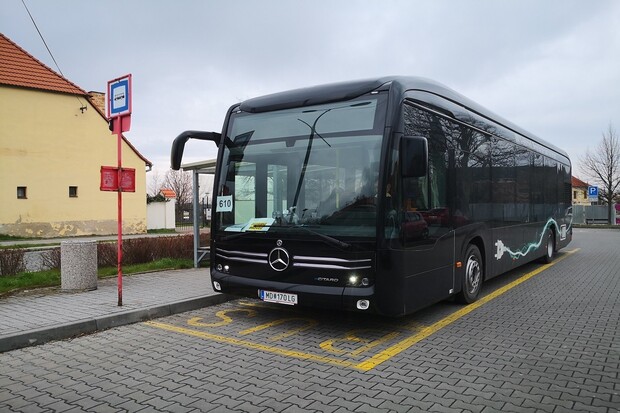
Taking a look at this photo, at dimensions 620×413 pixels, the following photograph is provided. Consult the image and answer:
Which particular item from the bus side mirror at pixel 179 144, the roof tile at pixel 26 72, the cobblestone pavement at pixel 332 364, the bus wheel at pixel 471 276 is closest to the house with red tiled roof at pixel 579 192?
the roof tile at pixel 26 72

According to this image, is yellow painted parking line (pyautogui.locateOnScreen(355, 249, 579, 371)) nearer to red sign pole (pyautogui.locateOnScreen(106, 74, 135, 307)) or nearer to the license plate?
the license plate

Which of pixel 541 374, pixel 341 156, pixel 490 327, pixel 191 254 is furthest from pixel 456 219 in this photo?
pixel 191 254

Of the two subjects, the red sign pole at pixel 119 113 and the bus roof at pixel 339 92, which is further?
the red sign pole at pixel 119 113

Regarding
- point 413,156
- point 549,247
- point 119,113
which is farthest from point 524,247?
point 119,113

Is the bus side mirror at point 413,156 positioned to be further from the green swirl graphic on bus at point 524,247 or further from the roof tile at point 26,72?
the roof tile at point 26,72

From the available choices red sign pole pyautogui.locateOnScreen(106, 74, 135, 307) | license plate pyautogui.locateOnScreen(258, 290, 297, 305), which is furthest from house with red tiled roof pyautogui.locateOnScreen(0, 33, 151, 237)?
license plate pyautogui.locateOnScreen(258, 290, 297, 305)

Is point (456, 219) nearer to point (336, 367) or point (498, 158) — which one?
point (498, 158)

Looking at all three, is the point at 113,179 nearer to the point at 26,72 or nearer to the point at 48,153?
the point at 48,153

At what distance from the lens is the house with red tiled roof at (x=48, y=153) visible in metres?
24.6

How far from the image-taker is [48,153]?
26.1 m

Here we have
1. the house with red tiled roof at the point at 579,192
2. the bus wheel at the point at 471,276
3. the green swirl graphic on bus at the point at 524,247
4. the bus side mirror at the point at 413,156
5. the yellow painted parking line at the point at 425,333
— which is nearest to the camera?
the yellow painted parking line at the point at 425,333

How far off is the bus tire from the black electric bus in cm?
640

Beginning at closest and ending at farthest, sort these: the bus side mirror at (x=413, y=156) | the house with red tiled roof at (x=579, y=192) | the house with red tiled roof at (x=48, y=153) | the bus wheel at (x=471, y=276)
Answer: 1. the bus side mirror at (x=413, y=156)
2. the bus wheel at (x=471, y=276)
3. the house with red tiled roof at (x=48, y=153)
4. the house with red tiled roof at (x=579, y=192)

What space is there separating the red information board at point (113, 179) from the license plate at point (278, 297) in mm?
2907
